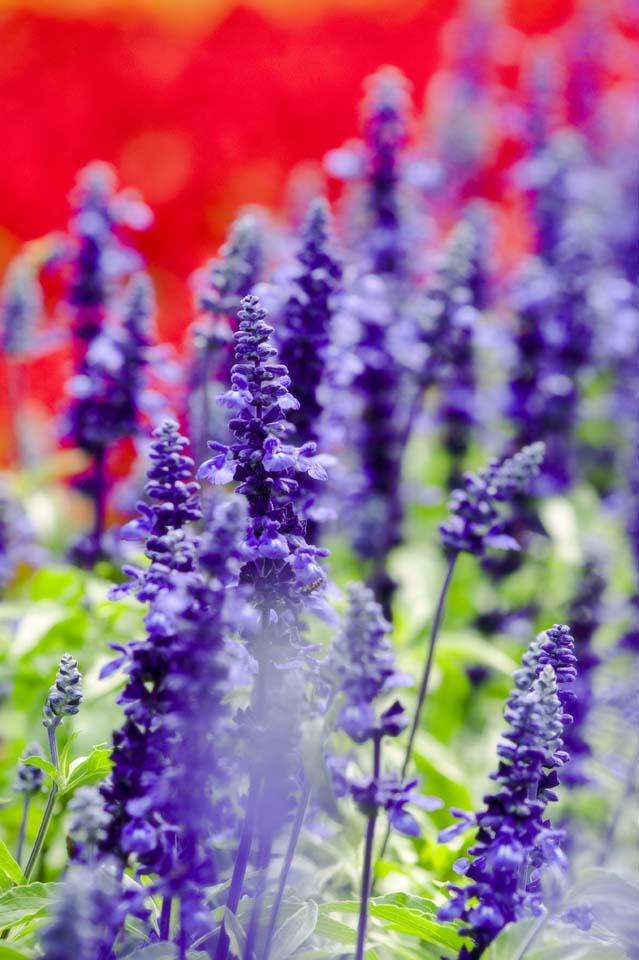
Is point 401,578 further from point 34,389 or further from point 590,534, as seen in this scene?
point 34,389

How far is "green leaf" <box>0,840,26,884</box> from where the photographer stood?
2080 mm

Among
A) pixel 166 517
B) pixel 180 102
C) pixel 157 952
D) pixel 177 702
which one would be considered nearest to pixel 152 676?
pixel 177 702

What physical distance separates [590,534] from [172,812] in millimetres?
2926

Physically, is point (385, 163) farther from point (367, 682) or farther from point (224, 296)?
point (367, 682)

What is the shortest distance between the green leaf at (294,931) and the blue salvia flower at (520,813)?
0.28 m

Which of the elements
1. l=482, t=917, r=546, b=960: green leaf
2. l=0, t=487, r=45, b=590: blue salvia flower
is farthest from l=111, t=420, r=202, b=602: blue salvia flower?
l=0, t=487, r=45, b=590: blue salvia flower

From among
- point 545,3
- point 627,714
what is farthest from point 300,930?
point 545,3

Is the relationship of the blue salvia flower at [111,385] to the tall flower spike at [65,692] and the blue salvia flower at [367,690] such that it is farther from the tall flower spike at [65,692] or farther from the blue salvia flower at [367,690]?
the blue salvia flower at [367,690]

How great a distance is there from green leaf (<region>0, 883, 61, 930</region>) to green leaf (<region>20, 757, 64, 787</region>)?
0.18 metres

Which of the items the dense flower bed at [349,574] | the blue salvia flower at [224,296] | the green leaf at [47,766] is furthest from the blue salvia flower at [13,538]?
the green leaf at [47,766]

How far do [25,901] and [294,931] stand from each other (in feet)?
1.52

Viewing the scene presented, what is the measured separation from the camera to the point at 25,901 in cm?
191

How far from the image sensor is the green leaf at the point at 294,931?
6.24ft

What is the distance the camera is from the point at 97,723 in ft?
9.62
